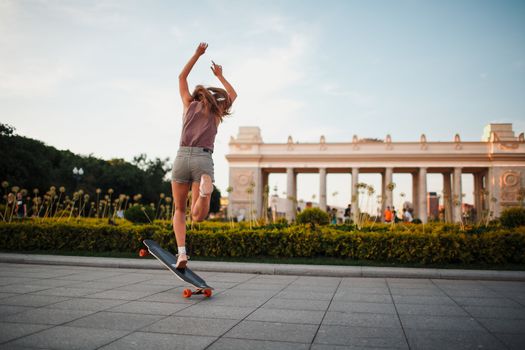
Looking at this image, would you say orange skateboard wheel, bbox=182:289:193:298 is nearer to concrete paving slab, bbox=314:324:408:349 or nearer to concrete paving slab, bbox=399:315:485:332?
concrete paving slab, bbox=314:324:408:349

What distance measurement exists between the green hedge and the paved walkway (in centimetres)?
243

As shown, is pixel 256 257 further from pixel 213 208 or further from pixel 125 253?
pixel 213 208

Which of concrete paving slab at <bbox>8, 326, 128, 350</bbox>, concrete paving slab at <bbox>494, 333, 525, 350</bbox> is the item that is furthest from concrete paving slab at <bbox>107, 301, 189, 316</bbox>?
concrete paving slab at <bbox>494, 333, 525, 350</bbox>

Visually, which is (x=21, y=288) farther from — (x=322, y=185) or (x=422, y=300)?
(x=322, y=185)

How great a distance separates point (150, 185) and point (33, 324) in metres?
52.8

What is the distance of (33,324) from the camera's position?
11.6 feet

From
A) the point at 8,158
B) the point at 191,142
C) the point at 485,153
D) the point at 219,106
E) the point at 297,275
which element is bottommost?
the point at 297,275

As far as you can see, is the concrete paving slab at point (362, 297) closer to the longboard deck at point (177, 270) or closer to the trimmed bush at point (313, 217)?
the longboard deck at point (177, 270)

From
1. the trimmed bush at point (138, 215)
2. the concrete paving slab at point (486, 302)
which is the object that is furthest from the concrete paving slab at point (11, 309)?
the trimmed bush at point (138, 215)

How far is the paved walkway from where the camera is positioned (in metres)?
3.17

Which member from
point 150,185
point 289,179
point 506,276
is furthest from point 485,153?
point 506,276

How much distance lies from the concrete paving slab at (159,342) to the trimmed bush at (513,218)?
12539 millimetres

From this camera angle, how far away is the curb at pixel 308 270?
7.57m

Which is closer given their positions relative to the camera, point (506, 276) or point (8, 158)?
point (506, 276)
